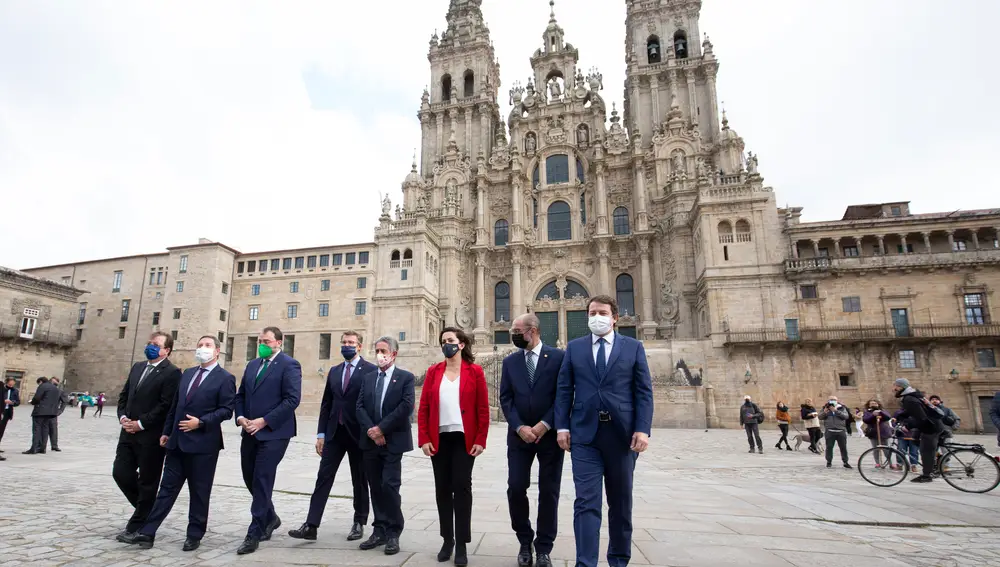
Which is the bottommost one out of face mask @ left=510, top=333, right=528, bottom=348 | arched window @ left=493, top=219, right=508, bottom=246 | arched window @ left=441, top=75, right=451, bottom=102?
face mask @ left=510, top=333, right=528, bottom=348

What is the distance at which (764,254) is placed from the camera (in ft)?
108

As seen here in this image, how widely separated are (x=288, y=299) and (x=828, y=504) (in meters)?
38.2

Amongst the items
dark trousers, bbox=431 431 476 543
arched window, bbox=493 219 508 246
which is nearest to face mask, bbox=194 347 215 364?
dark trousers, bbox=431 431 476 543

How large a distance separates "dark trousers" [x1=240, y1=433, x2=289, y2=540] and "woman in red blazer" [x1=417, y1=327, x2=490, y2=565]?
1.59 m

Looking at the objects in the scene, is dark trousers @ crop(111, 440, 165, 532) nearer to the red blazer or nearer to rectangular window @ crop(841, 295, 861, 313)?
the red blazer

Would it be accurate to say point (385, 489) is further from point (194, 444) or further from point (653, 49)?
point (653, 49)

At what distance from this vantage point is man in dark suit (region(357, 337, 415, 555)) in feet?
16.9

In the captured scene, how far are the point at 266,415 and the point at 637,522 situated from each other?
4.33 metres

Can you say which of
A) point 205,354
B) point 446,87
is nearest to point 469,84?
point 446,87

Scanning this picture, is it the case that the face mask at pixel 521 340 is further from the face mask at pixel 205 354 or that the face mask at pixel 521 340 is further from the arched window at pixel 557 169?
the arched window at pixel 557 169

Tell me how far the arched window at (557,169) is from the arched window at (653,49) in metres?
11.7

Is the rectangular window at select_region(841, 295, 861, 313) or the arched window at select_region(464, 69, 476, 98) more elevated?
the arched window at select_region(464, 69, 476, 98)

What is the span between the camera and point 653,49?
46719 millimetres

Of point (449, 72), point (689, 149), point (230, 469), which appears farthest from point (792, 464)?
point (449, 72)
